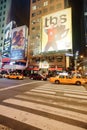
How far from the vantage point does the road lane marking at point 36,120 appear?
4301 millimetres

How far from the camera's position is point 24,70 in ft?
192

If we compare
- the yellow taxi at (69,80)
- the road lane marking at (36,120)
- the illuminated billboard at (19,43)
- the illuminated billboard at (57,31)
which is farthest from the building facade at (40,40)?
the road lane marking at (36,120)

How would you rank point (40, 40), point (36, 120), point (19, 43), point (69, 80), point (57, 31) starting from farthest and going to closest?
point (19, 43) → point (40, 40) → point (57, 31) → point (69, 80) → point (36, 120)

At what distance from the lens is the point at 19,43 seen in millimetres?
59625

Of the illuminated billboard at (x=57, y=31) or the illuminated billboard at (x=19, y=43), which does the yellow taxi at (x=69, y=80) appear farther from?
the illuminated billboard at (x=19, y=43)

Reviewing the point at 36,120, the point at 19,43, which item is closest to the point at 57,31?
the point at 19,43

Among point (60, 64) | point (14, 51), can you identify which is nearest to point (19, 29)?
point (14, 51)

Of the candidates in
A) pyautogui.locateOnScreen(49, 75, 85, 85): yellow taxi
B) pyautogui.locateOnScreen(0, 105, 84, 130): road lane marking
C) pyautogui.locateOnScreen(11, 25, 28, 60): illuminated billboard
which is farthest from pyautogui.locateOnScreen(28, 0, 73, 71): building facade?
pyautogui.locateOnScreen(0, 105, 84, 130): road lane marking

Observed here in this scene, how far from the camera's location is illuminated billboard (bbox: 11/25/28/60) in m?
58.3

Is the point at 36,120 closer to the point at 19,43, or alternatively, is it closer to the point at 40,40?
the point at 40,40

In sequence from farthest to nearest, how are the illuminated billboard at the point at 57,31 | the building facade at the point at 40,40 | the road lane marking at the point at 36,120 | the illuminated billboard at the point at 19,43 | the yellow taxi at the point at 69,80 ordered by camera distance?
1. the illuminated billboard at the point at 19,43
2. the building facade at the point at 40,40
3. the illuminated billboard at the point at 57,31
4. the yellow taxi at the point at 69,80
5. the road lane marking at the point at 36,120

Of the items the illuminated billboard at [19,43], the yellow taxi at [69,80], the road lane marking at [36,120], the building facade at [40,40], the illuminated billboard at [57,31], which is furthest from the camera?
the illuminated billboard at [19,43]

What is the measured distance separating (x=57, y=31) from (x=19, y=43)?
2415 cm

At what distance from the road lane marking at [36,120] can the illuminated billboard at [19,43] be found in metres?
53.4
